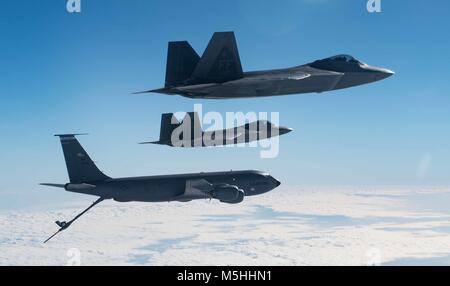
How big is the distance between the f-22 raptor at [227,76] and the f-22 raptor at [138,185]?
30.6ft

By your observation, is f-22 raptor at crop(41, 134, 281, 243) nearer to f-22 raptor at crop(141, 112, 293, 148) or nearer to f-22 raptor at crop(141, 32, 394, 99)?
f-22 raptor at crop(141, 112, 293, 148)

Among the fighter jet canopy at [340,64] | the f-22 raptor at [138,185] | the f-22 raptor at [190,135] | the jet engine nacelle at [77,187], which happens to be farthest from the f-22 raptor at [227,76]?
the jet engine nacelle at [77,187]

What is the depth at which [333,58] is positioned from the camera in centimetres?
5219

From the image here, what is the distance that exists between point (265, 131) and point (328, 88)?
363 inches

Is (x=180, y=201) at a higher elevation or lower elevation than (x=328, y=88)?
lower

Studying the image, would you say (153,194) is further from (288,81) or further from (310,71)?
(310,71)

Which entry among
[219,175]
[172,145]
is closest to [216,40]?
[172,145]

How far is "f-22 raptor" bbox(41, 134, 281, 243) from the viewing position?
1777 inches

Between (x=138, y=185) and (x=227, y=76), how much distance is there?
1505 centimetres

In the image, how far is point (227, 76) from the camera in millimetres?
45500

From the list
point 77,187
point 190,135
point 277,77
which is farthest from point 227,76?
point 77,187

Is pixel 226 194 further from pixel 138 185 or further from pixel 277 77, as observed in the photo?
pixel 277 77

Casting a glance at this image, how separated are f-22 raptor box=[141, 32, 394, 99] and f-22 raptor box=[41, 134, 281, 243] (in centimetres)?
932

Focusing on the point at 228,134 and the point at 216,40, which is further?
the point at 228,134
